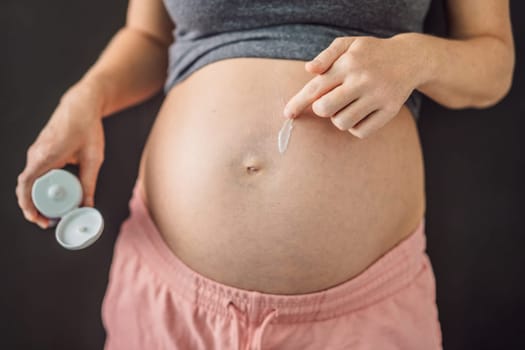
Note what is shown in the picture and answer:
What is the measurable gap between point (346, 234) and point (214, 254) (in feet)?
0.55

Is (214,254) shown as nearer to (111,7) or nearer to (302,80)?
(302,80)

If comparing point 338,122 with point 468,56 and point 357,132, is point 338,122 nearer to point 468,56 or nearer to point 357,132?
point 357,132

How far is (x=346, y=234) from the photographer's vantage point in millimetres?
677

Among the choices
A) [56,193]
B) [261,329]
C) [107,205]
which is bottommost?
[261,329]

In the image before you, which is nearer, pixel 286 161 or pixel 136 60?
pixel 286 161

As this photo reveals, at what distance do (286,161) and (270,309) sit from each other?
0.19 m

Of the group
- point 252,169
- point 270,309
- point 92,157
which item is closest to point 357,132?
point 252,169

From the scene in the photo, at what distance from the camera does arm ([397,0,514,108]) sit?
2.07 ft

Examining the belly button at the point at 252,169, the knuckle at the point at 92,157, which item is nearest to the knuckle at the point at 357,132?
the belly button at the point at 252,169

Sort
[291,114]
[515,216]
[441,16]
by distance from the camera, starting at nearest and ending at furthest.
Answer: [291,114]
[441,16]
[515,216]

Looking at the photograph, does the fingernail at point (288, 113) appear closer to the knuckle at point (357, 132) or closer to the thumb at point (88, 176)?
the knuckle at point (357, 132)

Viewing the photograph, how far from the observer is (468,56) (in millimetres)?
665

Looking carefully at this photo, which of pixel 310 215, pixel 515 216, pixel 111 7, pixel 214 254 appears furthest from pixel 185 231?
pixel 515 216

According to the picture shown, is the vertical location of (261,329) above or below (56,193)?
below
